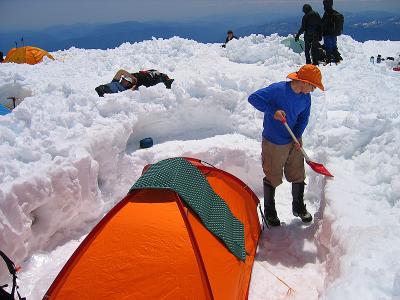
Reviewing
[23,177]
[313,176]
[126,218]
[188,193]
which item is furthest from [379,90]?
[23,177]

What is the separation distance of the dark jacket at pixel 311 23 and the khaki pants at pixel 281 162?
865 cm

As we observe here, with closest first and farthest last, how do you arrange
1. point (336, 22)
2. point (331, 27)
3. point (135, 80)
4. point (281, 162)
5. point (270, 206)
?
point (281, 162), point (270, 206), point (135, 80), point (336, 22), point (331, 27)

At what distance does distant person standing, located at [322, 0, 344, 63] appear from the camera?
12523 mm

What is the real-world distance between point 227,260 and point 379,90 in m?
5.96

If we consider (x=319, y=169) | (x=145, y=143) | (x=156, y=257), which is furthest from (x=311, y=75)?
(x=145, y=143)

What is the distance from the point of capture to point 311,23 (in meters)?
12.3

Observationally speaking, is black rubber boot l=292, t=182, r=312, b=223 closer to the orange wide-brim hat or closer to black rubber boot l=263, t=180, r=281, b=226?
black rubber boot l=263, t=180, r=281, b=226

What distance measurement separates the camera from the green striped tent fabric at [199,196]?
3.96m

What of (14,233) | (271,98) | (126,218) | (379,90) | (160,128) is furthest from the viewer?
(379,90)

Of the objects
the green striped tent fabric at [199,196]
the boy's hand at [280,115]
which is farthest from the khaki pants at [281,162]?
the green striped tent fabric at [199,196]

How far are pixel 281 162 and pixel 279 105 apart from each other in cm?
76

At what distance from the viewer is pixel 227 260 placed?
3955mm

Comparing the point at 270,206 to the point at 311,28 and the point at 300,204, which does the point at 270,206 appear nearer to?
the point at 300,204

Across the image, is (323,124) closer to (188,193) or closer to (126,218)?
(188,193)
